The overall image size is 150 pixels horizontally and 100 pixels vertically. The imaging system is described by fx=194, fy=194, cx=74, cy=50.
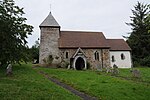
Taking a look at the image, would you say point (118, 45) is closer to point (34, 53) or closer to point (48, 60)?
point (48, 60)

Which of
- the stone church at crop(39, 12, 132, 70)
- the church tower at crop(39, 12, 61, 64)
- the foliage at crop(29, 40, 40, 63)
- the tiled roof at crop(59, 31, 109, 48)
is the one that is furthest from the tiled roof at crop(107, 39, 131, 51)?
the foliage at crop(29, 40, 40, 63)

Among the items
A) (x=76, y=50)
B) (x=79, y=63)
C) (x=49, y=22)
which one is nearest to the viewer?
(x=76, y=50)

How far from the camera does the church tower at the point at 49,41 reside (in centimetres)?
3794

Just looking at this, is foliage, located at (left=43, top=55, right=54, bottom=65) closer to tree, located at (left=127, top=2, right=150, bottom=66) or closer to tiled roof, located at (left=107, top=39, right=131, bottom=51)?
tiled roof, located at (left=107, top=39, right=131, bottom=51)

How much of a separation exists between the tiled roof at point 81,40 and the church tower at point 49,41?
140 centimetres

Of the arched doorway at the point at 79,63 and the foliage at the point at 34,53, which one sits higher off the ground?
the foliage at the point at 34,53

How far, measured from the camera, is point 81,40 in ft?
134

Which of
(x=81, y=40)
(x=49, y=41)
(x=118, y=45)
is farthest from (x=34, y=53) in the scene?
(x=118, y=45)

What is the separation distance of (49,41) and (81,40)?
6831 mm

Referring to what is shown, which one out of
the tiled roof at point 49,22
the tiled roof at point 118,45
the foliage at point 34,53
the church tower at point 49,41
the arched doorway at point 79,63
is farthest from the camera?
the tiled roof at point 118,45

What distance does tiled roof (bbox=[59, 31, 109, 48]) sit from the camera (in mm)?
39062

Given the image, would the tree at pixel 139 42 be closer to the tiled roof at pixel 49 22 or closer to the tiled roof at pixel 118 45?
the tiled roof at pixel 118 45

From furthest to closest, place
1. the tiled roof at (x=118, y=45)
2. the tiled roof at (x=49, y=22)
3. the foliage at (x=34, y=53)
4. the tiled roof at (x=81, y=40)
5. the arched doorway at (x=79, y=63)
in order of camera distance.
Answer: the tiled roof at (x=118, y=45) → the tiled roof at (x=49, y=22) → the tiled roof at (x=81, y=40) → the arched doorway at (x=79, y=63) → the foliage at (x=34, y=53)

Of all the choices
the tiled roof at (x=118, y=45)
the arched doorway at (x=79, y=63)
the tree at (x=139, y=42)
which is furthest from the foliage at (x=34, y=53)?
the tree at (x=139, y=42)
